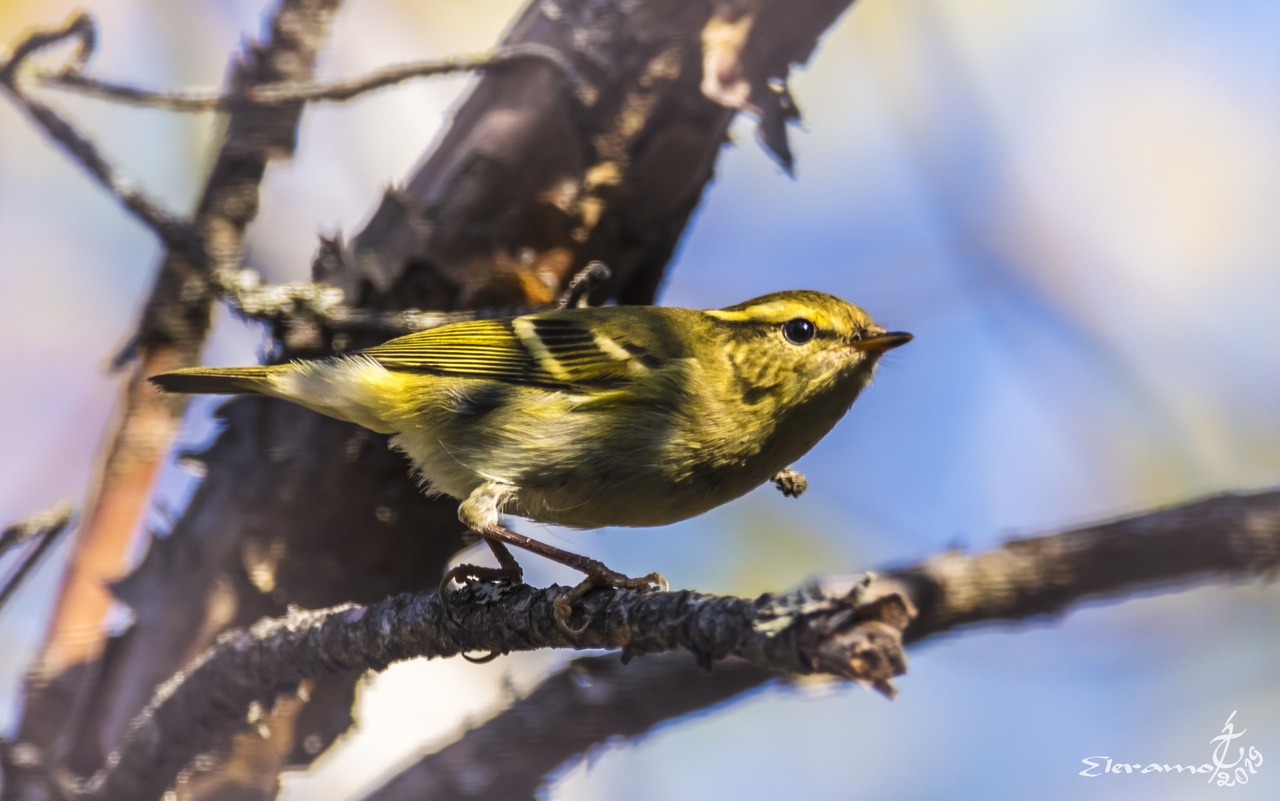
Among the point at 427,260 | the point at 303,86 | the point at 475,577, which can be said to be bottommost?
the point at 475,577

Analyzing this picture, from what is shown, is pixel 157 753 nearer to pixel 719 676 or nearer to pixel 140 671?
pixel 140 671

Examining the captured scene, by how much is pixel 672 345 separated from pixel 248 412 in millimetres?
1014

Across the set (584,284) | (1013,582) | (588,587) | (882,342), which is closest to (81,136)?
(584,284)

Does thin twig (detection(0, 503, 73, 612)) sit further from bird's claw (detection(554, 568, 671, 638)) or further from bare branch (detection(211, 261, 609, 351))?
bird's claw (detection(554, 568, 671, 638))

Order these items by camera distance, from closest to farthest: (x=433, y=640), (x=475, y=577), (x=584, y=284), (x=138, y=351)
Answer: (x=433, y=640) → (x=475, y=577) → (x=138, y=351) → (x=584, y=284)

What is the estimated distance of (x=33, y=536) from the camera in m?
1.92

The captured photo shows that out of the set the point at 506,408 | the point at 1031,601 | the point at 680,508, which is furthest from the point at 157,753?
the point at 1031,601

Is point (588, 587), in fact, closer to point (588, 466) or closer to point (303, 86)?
point (588, 466)

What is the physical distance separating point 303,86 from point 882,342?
4.72 feet

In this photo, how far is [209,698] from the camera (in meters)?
1.80

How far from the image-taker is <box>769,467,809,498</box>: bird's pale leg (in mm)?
2137

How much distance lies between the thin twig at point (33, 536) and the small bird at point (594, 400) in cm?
34

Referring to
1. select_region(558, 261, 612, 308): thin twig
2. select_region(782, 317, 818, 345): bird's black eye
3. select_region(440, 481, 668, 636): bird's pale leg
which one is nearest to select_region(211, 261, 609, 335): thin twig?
select_region(558, 261, 612, 308): thin twig

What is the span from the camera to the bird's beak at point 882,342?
2.00 metres
